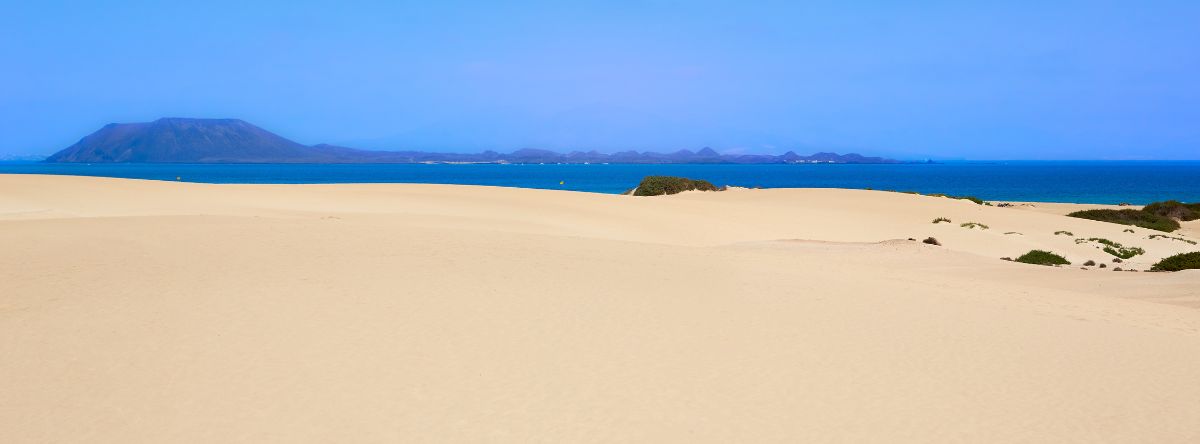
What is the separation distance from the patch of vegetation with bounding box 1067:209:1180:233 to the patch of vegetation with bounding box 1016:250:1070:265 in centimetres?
1602

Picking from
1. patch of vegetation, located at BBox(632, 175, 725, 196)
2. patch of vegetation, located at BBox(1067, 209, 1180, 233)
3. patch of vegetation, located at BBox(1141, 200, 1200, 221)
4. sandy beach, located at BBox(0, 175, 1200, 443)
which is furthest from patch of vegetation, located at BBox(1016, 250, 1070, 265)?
patch of vegetation, located at BBox(632, 175, 725, 196)

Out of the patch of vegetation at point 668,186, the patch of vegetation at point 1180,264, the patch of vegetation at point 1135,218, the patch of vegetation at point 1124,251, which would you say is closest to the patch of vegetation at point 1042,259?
the patch of vegetation at point 1180,264

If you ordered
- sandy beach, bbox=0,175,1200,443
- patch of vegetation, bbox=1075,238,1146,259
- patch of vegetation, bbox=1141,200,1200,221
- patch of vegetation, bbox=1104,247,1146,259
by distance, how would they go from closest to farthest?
sandy beach, bbox=0,175,1200,443 < patch of vegetation, bbox=1104,247,1146,259 < patch of vegetation, bbox=1075,238,1146,259 < patch of vegetation, bbox=1141,200,1200,221

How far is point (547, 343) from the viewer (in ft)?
24.8

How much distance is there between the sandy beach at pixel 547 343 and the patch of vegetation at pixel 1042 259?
12.9 feet

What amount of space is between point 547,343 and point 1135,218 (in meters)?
35.7

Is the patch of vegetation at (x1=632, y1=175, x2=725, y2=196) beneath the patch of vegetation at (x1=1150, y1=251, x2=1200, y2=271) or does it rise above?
above

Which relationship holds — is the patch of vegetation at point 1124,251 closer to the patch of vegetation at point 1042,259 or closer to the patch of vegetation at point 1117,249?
the patch of vegetation at point 1117,249

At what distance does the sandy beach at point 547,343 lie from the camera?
5707mm

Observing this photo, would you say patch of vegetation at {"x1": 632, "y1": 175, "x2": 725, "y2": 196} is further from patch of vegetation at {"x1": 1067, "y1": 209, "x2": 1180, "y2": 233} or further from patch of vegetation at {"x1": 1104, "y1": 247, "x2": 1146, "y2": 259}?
patch of vegetation at {"x1": 1104, "y1": 247, "x2": 1146, "y2": 259}

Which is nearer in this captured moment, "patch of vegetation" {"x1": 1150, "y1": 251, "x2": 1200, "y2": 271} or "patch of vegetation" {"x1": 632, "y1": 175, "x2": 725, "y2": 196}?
"patch of vegetation" {"x1": 1150, "y1": 251, "x2": 1200, "y2": 271}

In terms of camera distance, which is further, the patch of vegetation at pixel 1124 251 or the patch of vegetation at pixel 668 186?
the patch of vegetation at pixel 668 186

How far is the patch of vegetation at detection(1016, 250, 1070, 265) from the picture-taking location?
18.7 meters

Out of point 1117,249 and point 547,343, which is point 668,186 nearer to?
point 1117,249
